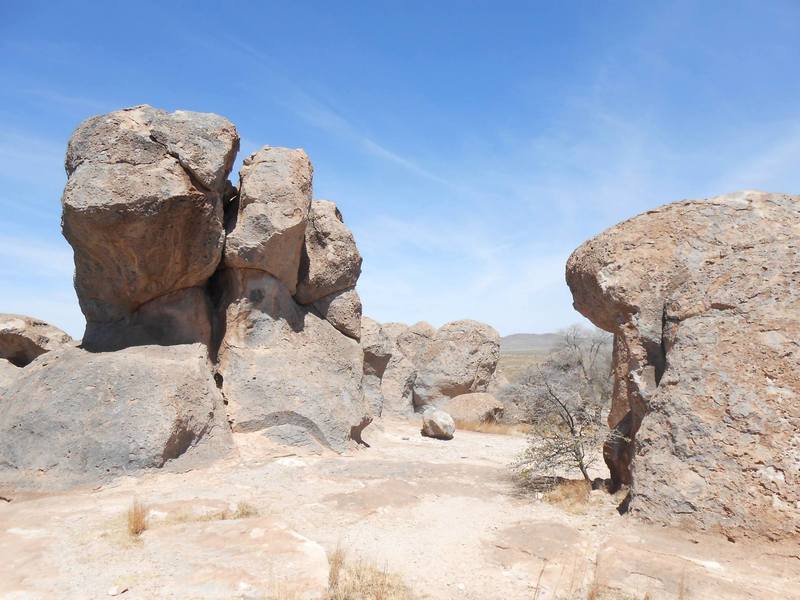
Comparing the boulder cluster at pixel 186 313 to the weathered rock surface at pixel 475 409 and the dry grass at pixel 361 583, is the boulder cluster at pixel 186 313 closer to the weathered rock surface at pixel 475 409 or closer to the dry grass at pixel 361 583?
the dry grass at pixel 361 583

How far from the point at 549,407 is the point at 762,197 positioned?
31.2 feet

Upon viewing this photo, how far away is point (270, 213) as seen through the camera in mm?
8172

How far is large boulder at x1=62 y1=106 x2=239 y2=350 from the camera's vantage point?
22.4 ft

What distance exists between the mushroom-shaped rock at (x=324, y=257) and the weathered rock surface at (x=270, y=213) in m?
0.57

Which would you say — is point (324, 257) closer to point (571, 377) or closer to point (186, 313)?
point (186, 313)

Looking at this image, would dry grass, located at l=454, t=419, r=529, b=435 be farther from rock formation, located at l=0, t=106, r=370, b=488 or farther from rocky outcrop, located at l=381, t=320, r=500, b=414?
rock formation, located at l=0, t=106, r=370, b=488

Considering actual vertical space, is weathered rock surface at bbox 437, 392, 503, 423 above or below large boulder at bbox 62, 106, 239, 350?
below

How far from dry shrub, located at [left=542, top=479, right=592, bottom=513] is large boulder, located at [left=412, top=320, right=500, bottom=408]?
10407 mm

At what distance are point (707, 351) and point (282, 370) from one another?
517 cm

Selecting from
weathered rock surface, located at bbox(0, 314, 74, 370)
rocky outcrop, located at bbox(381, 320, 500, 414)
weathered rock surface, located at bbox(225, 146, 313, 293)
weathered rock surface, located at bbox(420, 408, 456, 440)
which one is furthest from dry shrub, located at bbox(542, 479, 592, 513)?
rocky outcrop, located at bbox(381, 320, 500, 414)

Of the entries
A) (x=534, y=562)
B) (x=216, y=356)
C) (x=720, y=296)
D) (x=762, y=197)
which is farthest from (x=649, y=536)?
(x=216, y=356)

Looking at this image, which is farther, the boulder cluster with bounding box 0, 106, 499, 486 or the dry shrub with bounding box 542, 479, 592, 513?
the boulder cluster with bounding box 0, 106, 499, 486

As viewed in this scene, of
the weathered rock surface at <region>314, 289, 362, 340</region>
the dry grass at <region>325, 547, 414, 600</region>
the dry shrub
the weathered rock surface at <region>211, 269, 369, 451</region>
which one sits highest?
the weathered rock surface at <region>314, 289, 362, 340</region>

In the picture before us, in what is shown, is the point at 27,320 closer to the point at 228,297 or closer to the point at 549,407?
the point at 228,297
